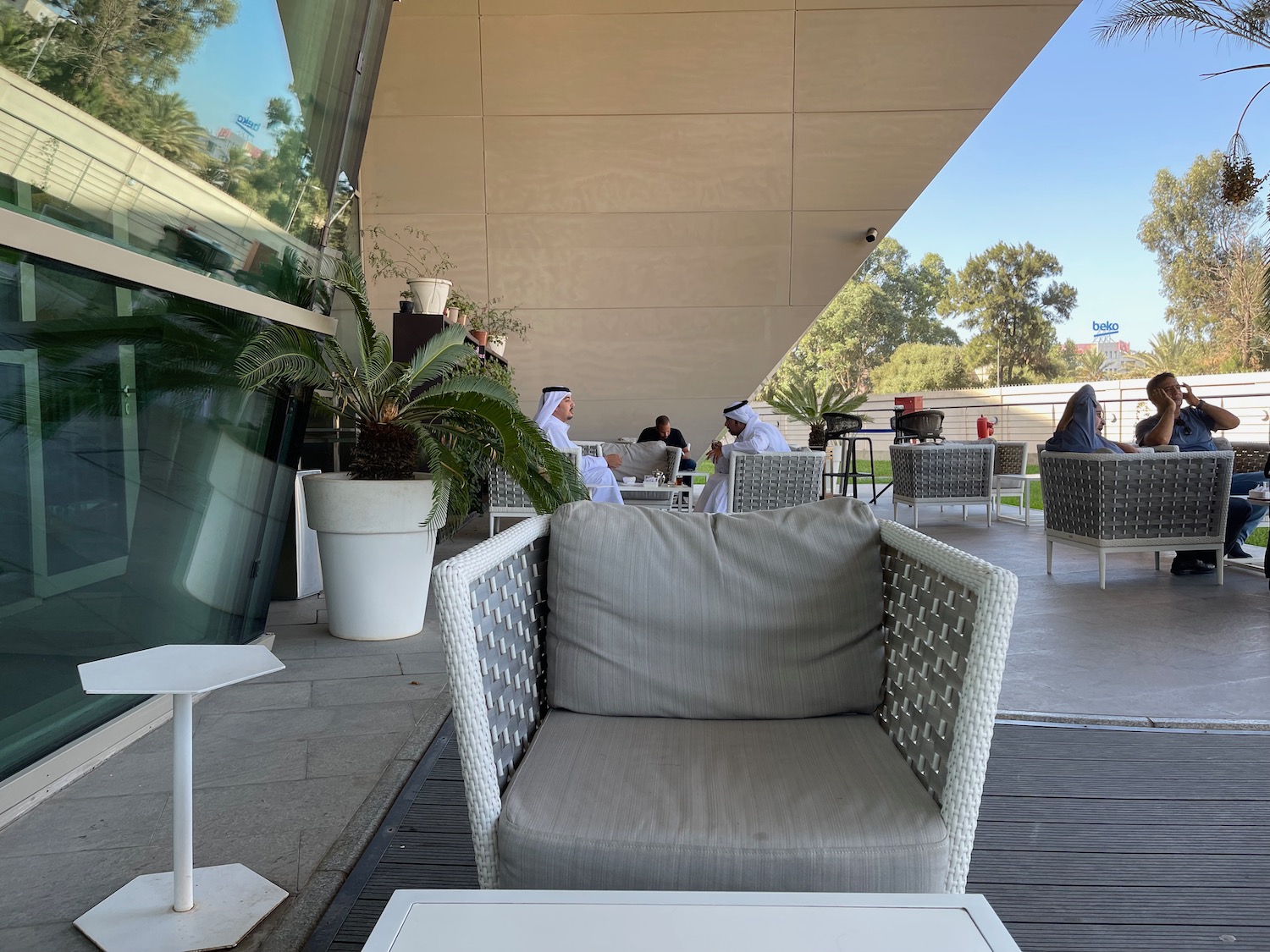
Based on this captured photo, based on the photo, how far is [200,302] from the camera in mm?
2801

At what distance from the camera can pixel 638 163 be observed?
28.6 feet

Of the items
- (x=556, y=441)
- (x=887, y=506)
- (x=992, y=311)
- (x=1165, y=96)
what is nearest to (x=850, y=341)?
(x=992, y=311)

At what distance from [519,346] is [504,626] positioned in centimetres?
804

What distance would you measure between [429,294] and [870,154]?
529cm

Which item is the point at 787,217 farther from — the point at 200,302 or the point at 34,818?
the point at 34,818

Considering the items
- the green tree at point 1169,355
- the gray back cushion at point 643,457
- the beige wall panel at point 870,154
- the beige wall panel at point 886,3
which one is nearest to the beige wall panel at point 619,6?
the beige wall panel at point 886,3

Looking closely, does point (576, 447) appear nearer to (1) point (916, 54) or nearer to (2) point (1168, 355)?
(1) point (916, 54)

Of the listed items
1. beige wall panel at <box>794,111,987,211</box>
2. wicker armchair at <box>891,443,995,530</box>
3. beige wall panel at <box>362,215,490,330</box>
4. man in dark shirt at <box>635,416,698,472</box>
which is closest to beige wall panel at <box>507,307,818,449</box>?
man in dark shirt at <box>635,416,698,472</box>

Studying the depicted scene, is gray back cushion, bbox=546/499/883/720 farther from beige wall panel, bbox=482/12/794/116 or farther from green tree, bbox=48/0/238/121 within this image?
beige wall panel, bbox=482/12/794/116

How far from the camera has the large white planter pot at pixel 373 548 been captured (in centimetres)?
346

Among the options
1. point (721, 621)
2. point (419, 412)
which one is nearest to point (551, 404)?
point (419, 412)

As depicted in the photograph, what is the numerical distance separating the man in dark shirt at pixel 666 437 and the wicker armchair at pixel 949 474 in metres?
2.23

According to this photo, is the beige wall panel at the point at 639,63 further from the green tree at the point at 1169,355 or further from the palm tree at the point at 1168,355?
the green tree at the point at 1169,355

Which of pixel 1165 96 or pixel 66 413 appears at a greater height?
pixel 1165 96
